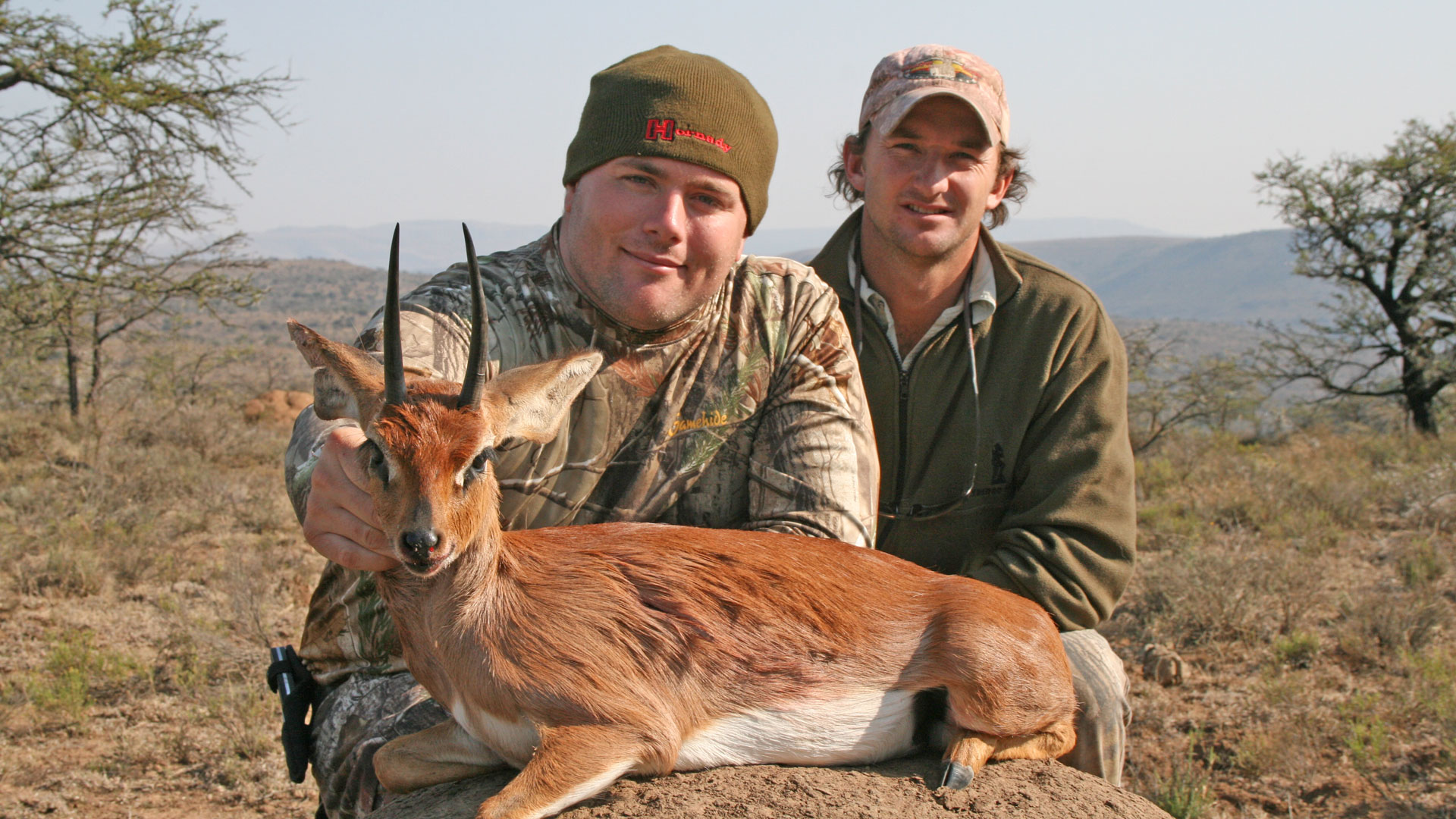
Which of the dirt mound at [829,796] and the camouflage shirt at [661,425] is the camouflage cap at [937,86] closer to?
the camouflage shirt at [661,425]

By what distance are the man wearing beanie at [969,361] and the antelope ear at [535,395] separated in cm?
254

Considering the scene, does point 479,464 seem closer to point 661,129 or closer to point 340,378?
point 340,378

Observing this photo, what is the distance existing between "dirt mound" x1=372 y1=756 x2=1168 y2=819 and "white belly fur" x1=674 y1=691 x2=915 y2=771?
5 cm

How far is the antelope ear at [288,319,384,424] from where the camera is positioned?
3438 millimetres

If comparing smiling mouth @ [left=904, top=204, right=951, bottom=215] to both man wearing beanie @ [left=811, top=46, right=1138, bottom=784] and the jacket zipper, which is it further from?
the jacket zipper

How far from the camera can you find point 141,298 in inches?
740

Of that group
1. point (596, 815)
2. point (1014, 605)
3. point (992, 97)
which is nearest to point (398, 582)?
point (596, 815)

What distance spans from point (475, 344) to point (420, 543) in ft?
2.13

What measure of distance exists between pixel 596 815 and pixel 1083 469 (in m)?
3.27

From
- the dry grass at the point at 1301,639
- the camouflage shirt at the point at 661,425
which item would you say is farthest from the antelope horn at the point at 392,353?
the dry grass at the point at 1301,639

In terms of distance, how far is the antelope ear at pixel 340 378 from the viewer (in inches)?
135

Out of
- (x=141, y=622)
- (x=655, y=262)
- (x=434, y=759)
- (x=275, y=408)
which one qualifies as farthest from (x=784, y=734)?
(x=275, y=408)

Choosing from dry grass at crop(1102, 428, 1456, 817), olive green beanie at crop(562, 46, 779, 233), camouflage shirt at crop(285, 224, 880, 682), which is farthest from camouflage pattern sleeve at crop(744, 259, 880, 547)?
dry grass at crop(1102, 428, 1456, 817)

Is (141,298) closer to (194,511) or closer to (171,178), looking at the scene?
(171,178)
